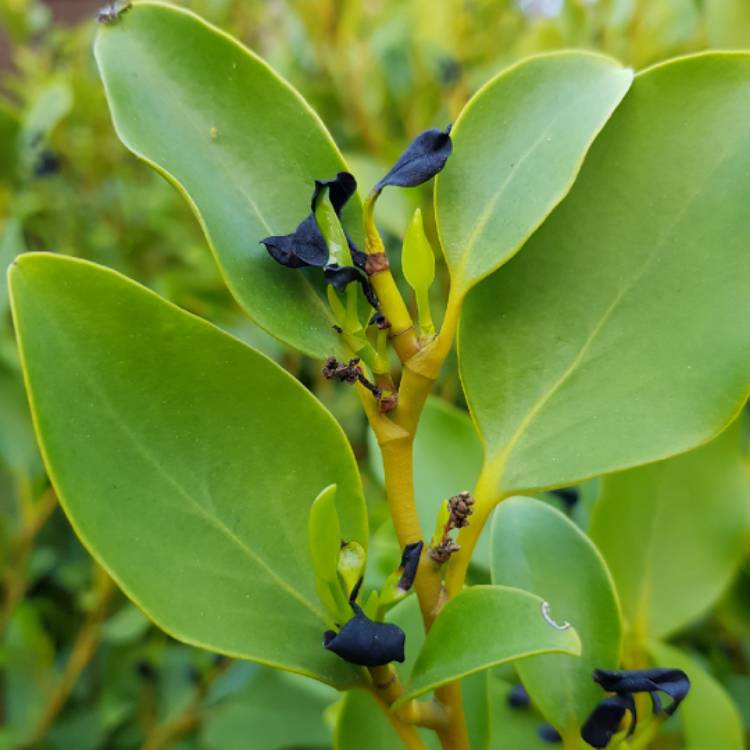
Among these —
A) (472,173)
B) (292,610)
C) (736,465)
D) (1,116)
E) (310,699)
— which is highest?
(1,116)

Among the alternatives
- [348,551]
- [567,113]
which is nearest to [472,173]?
[567,113]

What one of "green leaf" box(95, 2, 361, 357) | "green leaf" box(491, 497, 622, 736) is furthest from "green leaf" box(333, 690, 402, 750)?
"green leaf" box(95, 2, 361, 357)

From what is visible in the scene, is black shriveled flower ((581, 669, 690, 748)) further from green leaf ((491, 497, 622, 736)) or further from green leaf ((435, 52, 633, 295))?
green leaf ((435, 52, 633, 295))

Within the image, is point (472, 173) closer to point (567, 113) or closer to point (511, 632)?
point (567, 113)

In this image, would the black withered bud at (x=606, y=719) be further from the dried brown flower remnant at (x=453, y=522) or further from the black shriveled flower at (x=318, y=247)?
the black shriveled flower at (x=318, y=247)

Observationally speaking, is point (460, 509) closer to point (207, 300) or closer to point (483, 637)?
point (483, 637)

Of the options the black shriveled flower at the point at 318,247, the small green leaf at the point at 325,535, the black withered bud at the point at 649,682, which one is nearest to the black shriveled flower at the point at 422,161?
the black shriveled flower at the point at 318,247
